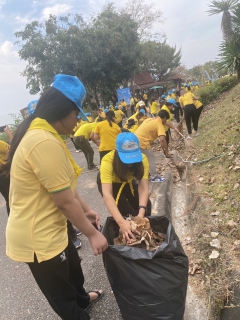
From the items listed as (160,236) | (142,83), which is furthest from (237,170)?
(142,83)

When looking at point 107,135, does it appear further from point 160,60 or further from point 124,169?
point 160,60

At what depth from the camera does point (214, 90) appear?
1345 cm

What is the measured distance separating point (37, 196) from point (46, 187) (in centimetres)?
13

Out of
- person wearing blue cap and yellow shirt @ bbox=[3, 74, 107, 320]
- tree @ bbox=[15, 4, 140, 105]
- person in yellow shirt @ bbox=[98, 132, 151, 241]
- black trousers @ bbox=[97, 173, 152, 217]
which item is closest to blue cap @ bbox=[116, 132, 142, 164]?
person in yellow shirt @ bbox=[98, 132, 151, 241]

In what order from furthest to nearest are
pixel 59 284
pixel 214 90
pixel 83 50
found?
pixel 83 50
pixel 214 90
pixel 59 284

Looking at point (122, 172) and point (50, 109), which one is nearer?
point (50, 109)

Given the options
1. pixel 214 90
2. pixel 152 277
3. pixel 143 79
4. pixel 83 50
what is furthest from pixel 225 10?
pixel 143 79

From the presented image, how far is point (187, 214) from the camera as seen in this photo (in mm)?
3586

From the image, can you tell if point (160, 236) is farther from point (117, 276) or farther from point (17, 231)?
point (17, 231)

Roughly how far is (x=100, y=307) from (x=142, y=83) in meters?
32.7

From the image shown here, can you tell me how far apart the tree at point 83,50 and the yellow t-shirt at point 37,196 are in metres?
18.6

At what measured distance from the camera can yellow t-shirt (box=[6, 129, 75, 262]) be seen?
1150 mm

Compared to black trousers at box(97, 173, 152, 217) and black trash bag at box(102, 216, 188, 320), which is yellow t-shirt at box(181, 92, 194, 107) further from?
black trash bag at box(102, 216, 188, 320)

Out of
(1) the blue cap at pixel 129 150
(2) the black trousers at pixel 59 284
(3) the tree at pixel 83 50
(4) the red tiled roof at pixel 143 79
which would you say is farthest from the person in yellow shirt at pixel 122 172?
(4) the red tiled roof at pixel 143 79
